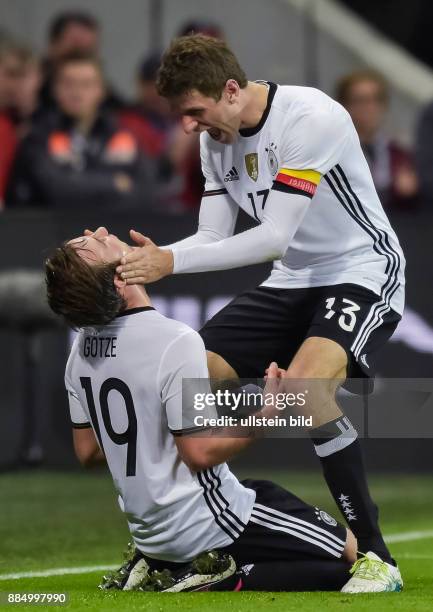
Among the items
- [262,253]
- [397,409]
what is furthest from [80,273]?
[397,409]

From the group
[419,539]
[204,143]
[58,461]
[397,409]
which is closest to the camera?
[204,143]

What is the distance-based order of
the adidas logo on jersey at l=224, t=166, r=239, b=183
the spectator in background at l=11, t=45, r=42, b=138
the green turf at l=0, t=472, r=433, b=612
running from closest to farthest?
the green turf at l=0, t=472, r=433, b=612
the adidas logo on jersey at l=224, t=166, r=239, b=183
the spectator in background at l=11, t=45, r=42, b=138

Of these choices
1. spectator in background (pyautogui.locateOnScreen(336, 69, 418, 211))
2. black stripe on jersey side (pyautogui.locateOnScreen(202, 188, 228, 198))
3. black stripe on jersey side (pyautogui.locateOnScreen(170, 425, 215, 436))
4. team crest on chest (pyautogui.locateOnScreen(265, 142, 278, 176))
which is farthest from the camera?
spectator in background (pyautogui.locateOnScreen(336, 69, 418, 211))

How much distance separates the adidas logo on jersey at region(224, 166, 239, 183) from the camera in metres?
5.50

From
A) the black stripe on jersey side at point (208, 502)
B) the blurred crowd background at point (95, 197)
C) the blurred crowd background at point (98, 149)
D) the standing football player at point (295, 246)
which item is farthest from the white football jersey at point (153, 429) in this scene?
the blurred crowd background at point (98, 149)

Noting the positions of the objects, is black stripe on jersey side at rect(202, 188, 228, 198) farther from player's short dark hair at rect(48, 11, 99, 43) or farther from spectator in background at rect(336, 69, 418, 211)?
player's short dark hair at rect(48, 11, 99, 43)

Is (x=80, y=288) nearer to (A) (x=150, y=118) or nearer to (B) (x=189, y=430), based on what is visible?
(B) (x=189, y=430)

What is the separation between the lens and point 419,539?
22.3ft

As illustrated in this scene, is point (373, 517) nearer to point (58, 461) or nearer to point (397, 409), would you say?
point (397, 409)

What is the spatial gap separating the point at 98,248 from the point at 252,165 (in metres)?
0.97

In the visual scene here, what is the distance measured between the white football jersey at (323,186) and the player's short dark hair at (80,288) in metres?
0.86

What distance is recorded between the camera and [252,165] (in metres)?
5.39

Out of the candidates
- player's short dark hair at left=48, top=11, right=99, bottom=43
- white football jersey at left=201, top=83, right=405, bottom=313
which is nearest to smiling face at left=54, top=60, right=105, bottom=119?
player's short dark hair at left=48, top=11, right=99, bottom=43

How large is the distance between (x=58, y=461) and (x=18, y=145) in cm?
219
